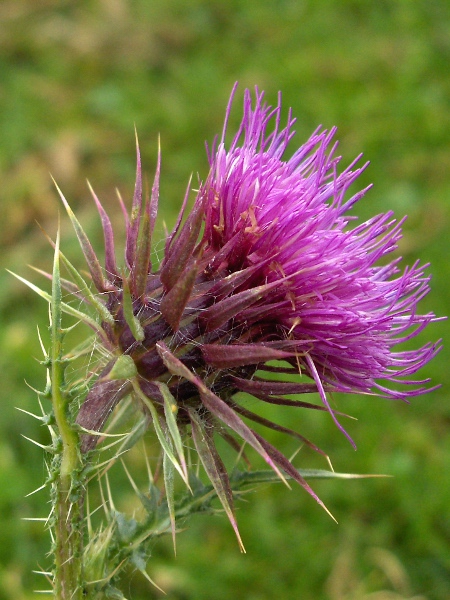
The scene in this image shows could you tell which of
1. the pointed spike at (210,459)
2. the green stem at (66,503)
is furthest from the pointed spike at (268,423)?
the green stem at (66,503)

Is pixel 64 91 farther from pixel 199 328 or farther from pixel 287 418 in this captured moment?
pixel 199 328

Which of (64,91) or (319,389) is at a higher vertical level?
(64,91)

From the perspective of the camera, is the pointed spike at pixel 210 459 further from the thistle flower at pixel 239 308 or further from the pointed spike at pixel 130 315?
the pointed spike at pixel 130 315

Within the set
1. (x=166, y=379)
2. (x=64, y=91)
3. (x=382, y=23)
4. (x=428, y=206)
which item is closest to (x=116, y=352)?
(x=166, y=379)

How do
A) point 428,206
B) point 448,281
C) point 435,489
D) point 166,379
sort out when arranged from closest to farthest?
point 166,379 → point 435,489 → point 448,281 → point 428,206

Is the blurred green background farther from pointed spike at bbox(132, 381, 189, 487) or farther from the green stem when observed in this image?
pointed spike at bbox(132, 381, 189, 487)
